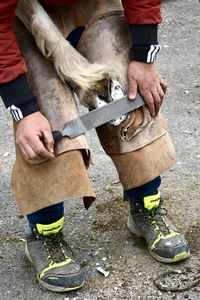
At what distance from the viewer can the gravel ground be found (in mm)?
2346

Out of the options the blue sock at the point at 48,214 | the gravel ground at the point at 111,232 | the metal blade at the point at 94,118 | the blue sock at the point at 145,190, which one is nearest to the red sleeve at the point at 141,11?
the metal blade at the point at 94,118

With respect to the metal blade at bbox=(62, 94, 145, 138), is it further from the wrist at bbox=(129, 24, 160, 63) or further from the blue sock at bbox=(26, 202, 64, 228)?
the blue sock at bbox=(26, 202, 64, 228)

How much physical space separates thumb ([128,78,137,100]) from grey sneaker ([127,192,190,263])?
0.44m

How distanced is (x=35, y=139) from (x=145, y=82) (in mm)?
452

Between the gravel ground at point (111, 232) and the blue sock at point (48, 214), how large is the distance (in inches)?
8.8

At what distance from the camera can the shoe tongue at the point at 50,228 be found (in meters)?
2.40

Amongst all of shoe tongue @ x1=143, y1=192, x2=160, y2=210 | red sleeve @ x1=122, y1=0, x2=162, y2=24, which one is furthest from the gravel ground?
red sleeve @ x1=122, y1=0, x2=162, y2=24

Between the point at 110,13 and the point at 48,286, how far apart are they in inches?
39.5

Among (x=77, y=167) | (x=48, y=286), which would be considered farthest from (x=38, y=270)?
(x=77, y=167)

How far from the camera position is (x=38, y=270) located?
240 cm

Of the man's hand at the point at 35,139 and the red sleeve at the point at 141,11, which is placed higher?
the red sleeve at the point at 141,11

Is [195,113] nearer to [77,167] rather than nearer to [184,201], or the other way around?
[184,201]

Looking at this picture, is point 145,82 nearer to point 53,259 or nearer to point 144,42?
point 144,42

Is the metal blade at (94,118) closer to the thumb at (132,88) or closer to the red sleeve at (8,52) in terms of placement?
the thumb at (132,88)
